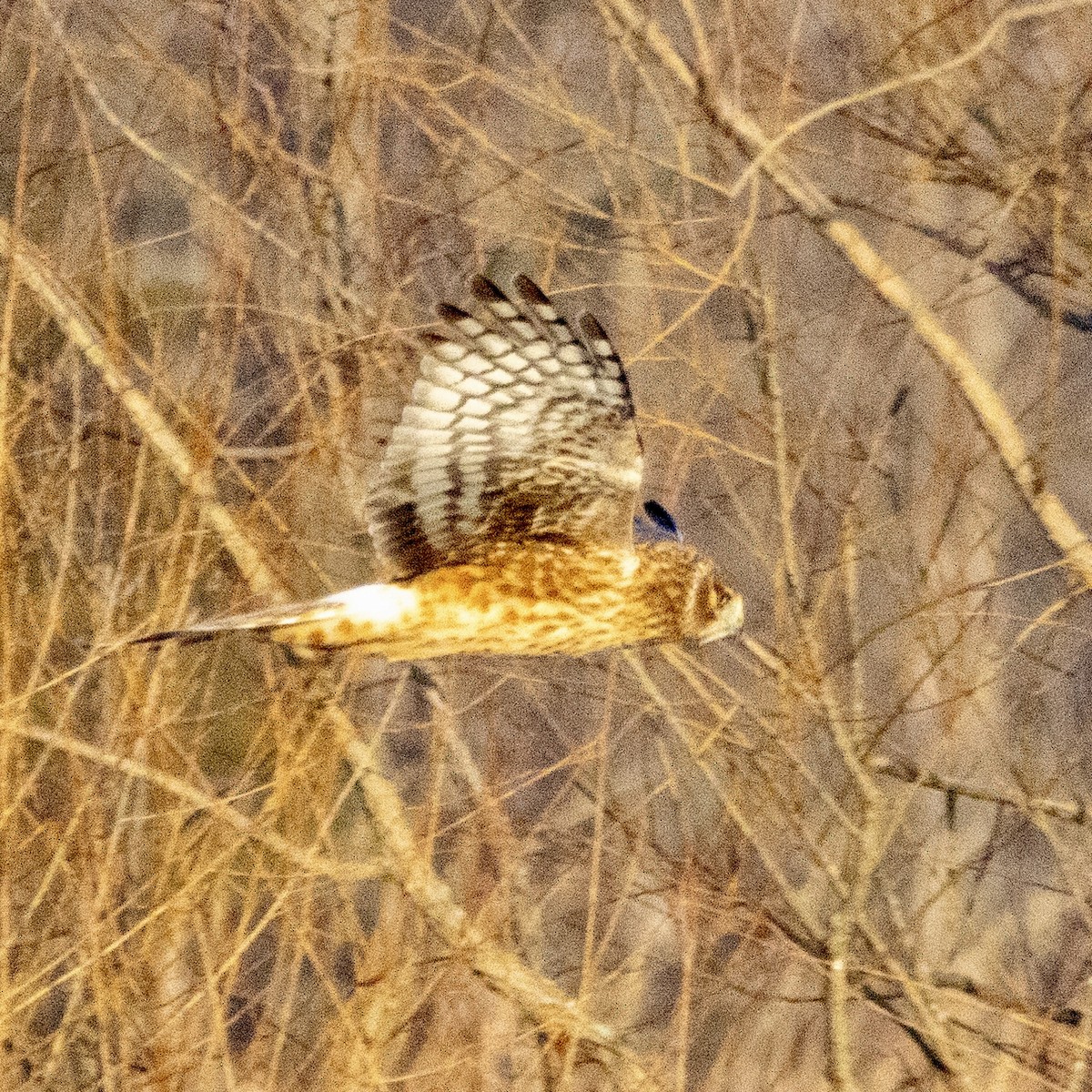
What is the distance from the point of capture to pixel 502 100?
716cm

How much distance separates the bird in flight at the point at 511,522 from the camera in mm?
3027

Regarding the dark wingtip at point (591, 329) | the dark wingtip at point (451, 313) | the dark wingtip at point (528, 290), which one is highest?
the dark wingtip at point (528, 290)

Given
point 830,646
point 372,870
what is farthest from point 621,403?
point 830,646

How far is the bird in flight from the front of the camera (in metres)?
3.03

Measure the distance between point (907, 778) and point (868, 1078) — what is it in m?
3.76

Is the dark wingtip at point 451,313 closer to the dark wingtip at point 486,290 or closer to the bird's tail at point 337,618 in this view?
the dark wingtip at point 486,290

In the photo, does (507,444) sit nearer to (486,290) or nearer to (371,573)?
(486,290)

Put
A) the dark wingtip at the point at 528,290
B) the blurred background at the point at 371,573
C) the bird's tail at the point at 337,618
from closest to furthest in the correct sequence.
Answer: the dark wingtip at the point at 528,290 → the bird's tail at the point at 337,618 → the blurred background at the point at 371,573

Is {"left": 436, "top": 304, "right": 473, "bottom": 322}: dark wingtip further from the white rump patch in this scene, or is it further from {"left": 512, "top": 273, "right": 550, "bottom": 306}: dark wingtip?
the white rump patch

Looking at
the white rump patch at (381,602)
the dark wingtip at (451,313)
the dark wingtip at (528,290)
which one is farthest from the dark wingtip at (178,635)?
the dark wingtip at (528,290)

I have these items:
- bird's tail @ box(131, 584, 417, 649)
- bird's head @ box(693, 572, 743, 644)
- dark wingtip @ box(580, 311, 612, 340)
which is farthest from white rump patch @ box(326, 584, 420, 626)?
dark wingtip @ box(580, 311, 612, 340)

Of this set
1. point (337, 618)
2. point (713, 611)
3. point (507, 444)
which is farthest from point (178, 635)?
point (713, 611)

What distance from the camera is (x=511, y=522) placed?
11.0 ft

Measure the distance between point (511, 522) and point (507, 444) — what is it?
9.8 inches
